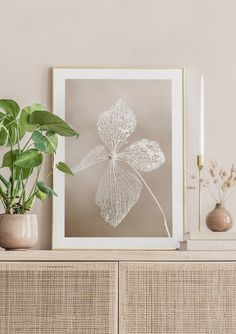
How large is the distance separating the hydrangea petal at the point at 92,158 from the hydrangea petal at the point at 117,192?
0.04m

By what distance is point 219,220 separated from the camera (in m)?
2.03

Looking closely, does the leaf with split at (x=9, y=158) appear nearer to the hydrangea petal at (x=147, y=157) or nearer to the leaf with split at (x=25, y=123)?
the leaf with split at (x=25, y=123)

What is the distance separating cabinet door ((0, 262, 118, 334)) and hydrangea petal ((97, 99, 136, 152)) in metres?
0.51

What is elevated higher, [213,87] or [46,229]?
[213,87]

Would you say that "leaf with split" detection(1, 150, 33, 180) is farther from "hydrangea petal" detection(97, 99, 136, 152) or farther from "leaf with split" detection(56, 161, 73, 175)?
"hydrangea petal" detection(97, 99, 136, 152)

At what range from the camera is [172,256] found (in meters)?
1.86

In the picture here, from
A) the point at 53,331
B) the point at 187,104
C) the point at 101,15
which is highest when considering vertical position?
the point at 101,15

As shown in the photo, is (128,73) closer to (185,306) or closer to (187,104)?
(187,104)

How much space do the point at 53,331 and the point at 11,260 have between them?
0.75 feet

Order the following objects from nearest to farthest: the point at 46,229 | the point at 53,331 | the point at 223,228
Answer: the point at 53,331
the point at 223,228
the point at 46,229

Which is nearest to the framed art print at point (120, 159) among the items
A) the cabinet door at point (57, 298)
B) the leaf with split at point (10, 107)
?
the leaf with split at point (10, 107)

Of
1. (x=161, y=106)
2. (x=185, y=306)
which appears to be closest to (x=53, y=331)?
(x=185, y=306)

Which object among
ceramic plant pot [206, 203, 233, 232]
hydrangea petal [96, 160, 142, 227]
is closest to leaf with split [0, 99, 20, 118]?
hydrangea petal [96, 160, 142, 227]

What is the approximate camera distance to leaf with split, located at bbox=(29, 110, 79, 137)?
1957 millimetres
